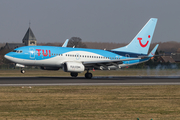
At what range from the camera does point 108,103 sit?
17.2 m

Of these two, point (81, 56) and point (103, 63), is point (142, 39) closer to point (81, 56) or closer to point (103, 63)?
point (103, 63)

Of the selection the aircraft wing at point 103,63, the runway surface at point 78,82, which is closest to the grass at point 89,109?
the runway surface at point 78,82

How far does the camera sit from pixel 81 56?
141 feet

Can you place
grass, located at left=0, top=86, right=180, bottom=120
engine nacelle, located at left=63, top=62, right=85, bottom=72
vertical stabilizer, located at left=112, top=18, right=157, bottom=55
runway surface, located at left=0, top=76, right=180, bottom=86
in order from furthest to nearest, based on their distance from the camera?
vertical stabilizer, located at left=112, top=18, right=157, bottom=55 → engine nacelle, located at left=63, top=62, right=85, bottom=72 → runway surface, located at left=0, top=76, right=180, bottom=86 → grass, located at left=0, top=86, right=180, bottom=120

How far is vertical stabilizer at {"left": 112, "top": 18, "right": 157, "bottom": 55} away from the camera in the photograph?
4825 cm

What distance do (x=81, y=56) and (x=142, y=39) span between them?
40.8 ft

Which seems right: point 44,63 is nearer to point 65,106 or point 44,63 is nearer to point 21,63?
→ point 21,63

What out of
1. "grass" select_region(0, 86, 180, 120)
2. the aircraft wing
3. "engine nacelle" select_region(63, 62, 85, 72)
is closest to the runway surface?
"engine nacelle" select_region(63, 62, 85, 72)

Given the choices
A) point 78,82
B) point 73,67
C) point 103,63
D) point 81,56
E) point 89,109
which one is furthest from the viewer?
point 81,56

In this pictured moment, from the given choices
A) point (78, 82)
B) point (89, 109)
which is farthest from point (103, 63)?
point (89, 109)

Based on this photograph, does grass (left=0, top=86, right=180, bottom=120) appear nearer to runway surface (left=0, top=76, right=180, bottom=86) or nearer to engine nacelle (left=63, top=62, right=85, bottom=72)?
runway surface (left=0, top=76, right=180, bottom=86)

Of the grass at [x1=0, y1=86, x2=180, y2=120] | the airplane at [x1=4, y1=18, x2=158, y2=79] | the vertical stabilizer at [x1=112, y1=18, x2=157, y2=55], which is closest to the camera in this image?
the grass at [x1=0, y1=86, x2=180, y2=120]

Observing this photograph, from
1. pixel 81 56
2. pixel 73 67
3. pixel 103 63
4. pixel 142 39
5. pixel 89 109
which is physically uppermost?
pixel 142 39

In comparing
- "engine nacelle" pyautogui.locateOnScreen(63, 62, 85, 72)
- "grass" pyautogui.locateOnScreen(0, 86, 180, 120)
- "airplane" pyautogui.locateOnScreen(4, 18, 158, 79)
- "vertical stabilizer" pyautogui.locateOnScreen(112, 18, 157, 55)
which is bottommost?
"grass" pyautogui.locateOnScreen(0, 86, 180, 120)
